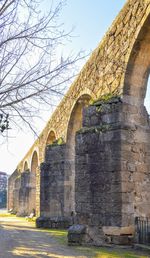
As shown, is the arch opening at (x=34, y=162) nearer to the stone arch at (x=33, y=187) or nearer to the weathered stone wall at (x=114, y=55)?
the stone arch at (x=33, y=187)

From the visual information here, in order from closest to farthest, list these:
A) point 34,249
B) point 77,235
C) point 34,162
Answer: point 34,249 → point 77,235 → point 34,162

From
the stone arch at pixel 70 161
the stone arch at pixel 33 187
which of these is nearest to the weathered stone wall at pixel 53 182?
the stone arch at pixel 70 161

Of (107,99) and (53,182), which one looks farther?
(53,182)

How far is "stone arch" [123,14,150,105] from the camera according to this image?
8.63 meters

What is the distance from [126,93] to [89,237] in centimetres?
356

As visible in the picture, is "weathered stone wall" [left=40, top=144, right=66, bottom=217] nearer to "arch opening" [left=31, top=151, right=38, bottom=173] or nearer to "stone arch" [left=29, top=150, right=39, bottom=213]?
"stone arch" [left=29, top=150, right=39, bottom=213]

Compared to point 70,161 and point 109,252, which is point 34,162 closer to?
point 70,161

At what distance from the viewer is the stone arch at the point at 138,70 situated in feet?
28.3

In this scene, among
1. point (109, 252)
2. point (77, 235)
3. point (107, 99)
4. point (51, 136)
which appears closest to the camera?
point (109, 252)

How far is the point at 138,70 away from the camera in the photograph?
29.6ft

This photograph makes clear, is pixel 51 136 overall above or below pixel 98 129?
above

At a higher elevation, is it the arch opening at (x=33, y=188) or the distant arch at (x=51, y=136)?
the distant arch at (x=51, y=136)

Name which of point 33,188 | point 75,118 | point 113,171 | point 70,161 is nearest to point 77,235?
point 113,171

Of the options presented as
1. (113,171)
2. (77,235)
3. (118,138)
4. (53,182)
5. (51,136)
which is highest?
(51,136)
